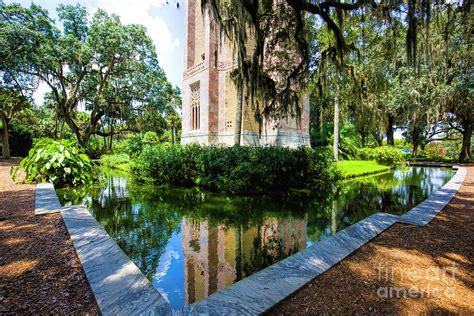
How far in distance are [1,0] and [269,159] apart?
16624mm

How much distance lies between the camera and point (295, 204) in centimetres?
571

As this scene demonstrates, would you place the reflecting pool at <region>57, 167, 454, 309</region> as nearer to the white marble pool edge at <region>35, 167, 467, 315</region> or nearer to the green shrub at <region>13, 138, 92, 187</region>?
the white marble pool edge at <region>35, 167, 467, 315</region>

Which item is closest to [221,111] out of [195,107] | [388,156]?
[195,107]

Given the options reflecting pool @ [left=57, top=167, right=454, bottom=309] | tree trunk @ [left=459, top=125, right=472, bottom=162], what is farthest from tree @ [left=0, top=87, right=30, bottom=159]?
tree trunk @ [left=459, top=125, right=472, bottom=162]

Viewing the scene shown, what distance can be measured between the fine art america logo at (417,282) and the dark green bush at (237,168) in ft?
15.1

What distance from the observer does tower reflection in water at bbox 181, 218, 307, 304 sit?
2379mm

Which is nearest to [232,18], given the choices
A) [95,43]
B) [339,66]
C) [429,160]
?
[339,66]

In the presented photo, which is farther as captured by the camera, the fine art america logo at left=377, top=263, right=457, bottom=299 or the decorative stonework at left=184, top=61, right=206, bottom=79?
the decorative stonework at left=184, top=61, right=206, bottom=79

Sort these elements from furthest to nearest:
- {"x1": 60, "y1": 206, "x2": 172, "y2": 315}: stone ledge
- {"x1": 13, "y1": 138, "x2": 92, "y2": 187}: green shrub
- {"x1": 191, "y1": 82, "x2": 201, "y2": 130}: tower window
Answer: {"x1": 191, "y1": 82, "x2": 201, "y2": 130}: tower window, {"x1": 13, "y1": 138, "x2": 92, "y2": 187}: green shrub, {"x1": 60, "y1": 206, "x2": 172, "y2": 315}: stone ledge

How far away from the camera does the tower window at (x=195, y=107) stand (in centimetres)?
1420

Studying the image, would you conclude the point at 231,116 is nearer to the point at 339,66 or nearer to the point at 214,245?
the point at 339,66

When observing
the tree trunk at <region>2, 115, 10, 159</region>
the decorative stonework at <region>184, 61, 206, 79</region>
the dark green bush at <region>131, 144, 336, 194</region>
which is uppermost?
the decorative stonework at <region>184, 61, 206, 79</region>

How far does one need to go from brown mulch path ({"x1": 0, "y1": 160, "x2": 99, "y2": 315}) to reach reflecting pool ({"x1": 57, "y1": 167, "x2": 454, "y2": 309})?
0.66 meters

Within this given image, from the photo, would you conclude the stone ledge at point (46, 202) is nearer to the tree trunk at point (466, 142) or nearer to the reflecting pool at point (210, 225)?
the reflecting pool at point (210, 225)
